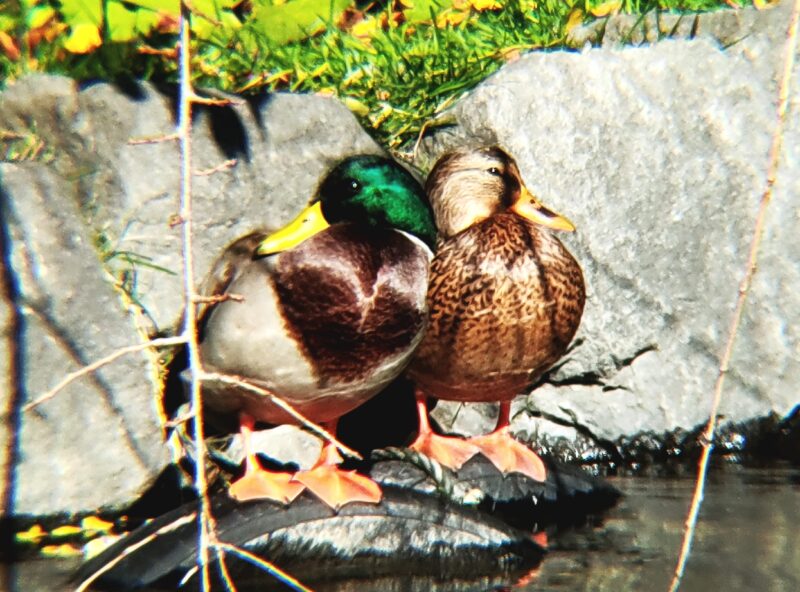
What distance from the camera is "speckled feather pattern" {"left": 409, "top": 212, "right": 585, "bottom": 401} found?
12.3 feet

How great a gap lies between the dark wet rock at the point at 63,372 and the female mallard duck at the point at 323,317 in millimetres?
248

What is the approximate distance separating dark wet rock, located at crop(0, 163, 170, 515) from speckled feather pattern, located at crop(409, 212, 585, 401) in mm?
896

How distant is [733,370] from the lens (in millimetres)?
4598

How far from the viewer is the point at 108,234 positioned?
3994mm

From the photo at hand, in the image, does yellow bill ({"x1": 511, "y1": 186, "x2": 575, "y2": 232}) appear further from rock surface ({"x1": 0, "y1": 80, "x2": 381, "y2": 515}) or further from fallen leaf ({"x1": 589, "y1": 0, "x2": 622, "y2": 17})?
fallen leaf ({"x1": 589, "y1": 0, "x2": 622, "y2": 17})

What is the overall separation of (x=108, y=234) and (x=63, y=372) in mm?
706

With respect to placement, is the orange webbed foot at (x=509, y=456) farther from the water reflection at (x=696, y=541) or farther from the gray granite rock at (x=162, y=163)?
the gray granite rock at (x=162, y=163)

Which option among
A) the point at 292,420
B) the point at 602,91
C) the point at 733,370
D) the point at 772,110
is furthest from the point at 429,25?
the point at 292,420

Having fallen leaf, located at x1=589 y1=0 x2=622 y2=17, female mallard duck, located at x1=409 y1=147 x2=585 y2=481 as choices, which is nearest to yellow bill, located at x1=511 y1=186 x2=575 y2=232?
female mallard duck, located at x1=409 y1=147 x2=585 y2=481

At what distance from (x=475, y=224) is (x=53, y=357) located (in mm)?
1385

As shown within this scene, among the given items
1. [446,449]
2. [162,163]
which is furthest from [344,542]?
[162,163]

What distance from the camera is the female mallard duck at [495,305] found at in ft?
12.3

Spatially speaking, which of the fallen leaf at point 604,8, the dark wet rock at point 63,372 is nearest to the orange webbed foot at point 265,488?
the dark wet rock at point 63,372

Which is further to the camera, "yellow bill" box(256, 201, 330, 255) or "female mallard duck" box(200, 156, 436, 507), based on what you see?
"yellow bill" box(256, 201, 330, 255)
